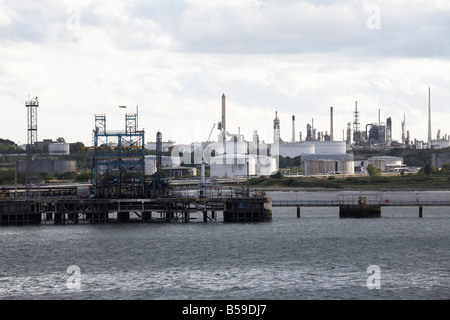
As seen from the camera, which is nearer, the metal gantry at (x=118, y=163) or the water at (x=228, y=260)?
the water at (x=228, y=260)

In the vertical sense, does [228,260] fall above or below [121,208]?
below

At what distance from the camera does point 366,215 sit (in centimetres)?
12275

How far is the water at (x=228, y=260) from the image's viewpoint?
65562 mm

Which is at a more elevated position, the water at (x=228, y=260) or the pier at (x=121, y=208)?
the pier at (x=121, y=208)

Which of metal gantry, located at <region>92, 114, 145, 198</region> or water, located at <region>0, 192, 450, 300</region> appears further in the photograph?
metal gantry, located at <region>92, 114, 145, 198</region>

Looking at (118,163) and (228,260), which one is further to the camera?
(118,163)

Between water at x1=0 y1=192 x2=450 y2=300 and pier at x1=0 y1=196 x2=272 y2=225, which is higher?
pier at x1=0 y1=196 x2=272 y2=225

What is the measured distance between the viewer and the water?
215 ft

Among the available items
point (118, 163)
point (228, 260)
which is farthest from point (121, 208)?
point (228, 260)

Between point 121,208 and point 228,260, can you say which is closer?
point 228,260

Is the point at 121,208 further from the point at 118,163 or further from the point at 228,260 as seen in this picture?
the point at 228,260

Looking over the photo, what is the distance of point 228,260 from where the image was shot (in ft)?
265
